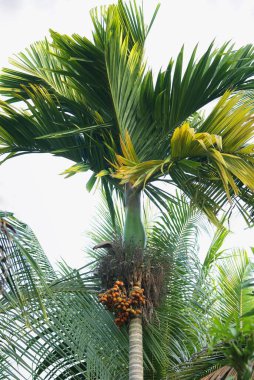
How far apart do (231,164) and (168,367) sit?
2.64 meters

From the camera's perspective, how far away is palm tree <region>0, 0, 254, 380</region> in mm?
7070

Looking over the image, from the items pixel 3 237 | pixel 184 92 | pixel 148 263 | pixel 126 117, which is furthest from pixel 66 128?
pixel 3 237

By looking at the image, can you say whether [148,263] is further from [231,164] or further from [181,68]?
[181,68]

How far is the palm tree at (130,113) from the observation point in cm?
707

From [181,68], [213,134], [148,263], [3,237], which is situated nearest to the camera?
[3,237]

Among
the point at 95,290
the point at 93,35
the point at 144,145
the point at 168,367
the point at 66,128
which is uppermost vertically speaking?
the point at 93,35

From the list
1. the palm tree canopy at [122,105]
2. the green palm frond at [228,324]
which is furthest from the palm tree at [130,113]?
the green palm frond at [228,324]

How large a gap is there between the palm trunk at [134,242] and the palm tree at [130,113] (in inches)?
0.4

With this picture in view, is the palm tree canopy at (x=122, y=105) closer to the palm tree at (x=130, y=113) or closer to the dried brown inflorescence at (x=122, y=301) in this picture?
the palm tree at (x=130, y=113)

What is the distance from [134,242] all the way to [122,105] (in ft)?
5.26

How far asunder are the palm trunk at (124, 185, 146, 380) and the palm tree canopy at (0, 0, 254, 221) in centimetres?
21

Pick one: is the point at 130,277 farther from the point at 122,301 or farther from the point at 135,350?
the point at 135,350

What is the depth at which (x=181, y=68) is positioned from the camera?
25.1 feet

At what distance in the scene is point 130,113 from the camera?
7883 mm
